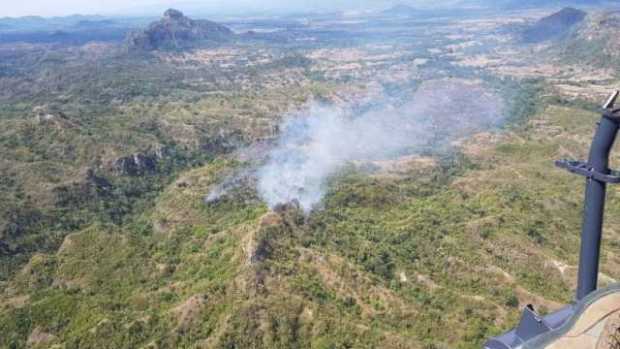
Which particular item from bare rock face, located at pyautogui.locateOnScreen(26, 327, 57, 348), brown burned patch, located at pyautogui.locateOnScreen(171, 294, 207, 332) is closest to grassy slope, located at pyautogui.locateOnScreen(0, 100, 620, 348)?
brown burned patch, located at pyautogui.locateOnScreen(171, 294, 207, 332)

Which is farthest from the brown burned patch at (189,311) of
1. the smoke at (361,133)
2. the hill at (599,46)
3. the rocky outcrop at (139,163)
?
the hill at (599,46)

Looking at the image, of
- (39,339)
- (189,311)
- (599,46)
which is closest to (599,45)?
(599,46)

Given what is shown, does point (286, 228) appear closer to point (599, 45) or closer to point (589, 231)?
point (589, 231)

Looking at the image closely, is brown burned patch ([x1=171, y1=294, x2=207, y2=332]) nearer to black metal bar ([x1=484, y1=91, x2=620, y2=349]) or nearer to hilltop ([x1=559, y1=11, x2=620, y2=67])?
black metal bar ([x1=484, y1=91, x2=620, y2=349])

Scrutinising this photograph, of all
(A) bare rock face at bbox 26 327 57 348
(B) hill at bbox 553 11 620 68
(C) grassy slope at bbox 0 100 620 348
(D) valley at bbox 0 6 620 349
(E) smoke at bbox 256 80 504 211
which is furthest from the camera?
(B) hill at bbox 553 11 620 68

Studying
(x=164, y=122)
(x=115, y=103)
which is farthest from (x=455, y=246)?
(x=115, y=103)
